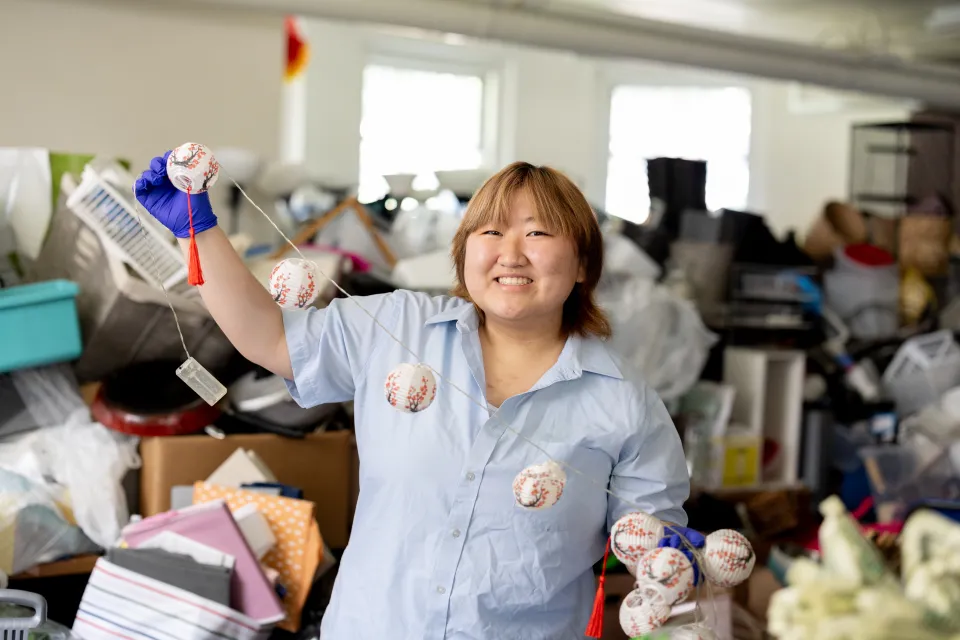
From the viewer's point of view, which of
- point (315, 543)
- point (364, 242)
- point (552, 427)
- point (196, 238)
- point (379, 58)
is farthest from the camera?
point (379, 58)

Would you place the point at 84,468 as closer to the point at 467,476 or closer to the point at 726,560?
the point at 467,476

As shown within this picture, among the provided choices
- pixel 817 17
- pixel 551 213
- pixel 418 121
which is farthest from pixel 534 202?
pixel 418 121

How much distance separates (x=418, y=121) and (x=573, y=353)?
5.37 meters

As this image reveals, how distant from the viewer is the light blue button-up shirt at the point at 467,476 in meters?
1.41

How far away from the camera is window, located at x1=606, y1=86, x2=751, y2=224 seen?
7172mm

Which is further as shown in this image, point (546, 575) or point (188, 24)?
point (188, 24)

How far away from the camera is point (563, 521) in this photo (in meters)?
1.45

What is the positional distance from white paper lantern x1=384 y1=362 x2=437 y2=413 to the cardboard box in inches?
52.8

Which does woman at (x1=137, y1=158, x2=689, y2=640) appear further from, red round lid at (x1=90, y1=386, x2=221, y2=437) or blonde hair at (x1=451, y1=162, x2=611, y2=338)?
red round lid at (x1=90, y1=386, x2=221, y2=437)

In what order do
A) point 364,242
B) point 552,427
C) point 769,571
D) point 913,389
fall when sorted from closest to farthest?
point 552,427
point 769,571
point 364,242
point 913,389

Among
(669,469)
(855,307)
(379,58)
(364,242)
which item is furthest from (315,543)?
(379,58)

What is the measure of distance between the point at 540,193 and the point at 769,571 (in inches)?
75.0

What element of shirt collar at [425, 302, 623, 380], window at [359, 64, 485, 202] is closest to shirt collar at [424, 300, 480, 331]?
shirt collar at [425, 302, 623, 380]

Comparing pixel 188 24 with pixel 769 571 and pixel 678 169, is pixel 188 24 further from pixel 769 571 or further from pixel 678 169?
pixel 769 571
